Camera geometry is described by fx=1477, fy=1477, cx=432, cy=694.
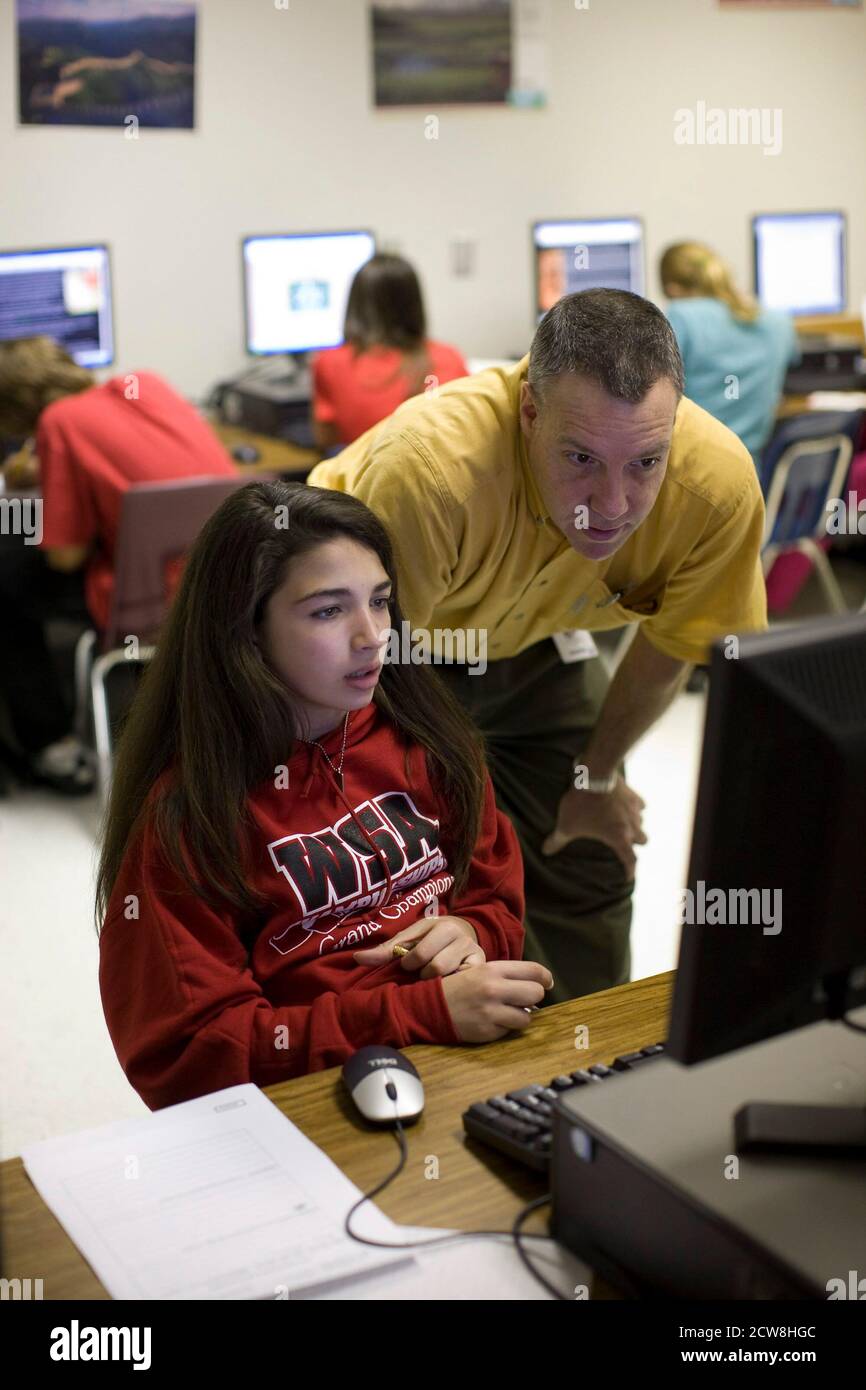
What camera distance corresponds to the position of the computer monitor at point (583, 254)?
16.4 feet

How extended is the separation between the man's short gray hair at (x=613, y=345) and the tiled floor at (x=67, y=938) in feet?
2.32

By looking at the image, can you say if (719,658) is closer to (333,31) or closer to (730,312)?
(730,312)

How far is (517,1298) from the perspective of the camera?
40.4 inches

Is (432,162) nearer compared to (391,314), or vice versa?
(391,314)

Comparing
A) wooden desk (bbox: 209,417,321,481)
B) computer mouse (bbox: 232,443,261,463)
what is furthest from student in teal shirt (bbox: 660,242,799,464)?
computer mouse (bbox: 232,443,261,463)

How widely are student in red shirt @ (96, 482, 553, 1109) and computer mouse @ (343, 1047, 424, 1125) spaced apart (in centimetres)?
11

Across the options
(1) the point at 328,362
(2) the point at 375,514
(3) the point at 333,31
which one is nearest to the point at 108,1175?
(2) the point at 375,514

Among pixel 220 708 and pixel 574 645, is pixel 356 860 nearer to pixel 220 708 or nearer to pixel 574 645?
pixel 220 708

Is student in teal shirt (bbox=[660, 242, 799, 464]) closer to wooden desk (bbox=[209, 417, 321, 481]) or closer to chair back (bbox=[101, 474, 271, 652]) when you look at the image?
wooden desk (bbox=[209, 417, 321, 481])

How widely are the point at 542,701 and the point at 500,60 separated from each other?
3.38m

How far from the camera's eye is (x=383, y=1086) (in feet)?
4.03

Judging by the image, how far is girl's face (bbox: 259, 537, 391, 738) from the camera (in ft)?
4.89

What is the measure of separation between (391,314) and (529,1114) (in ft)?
9.95

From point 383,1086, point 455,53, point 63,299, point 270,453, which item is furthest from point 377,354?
point 383,1086
